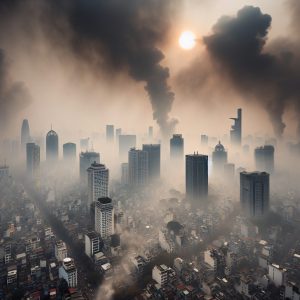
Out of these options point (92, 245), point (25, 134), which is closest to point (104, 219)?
point (92, 245)

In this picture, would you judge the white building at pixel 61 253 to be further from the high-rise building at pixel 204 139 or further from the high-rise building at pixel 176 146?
the high-rise building at pixel 204 139

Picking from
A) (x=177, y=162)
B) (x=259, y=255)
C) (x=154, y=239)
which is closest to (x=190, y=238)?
(x=154, y=239)

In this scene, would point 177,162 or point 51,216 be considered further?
point 177,162

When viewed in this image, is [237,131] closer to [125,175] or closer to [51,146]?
[125,175]

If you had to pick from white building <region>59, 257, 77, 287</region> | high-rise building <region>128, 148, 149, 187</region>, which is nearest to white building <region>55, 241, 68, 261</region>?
white building <region>59, 257, 77, 287</region>

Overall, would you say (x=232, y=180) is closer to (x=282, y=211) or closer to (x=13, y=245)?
(x=282, y=211)

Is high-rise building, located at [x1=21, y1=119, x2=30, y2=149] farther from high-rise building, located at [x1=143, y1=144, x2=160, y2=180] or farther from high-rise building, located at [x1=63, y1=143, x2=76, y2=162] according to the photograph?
high-rise building, located at [x1=143, y1=144, x2=160, y2=180]
